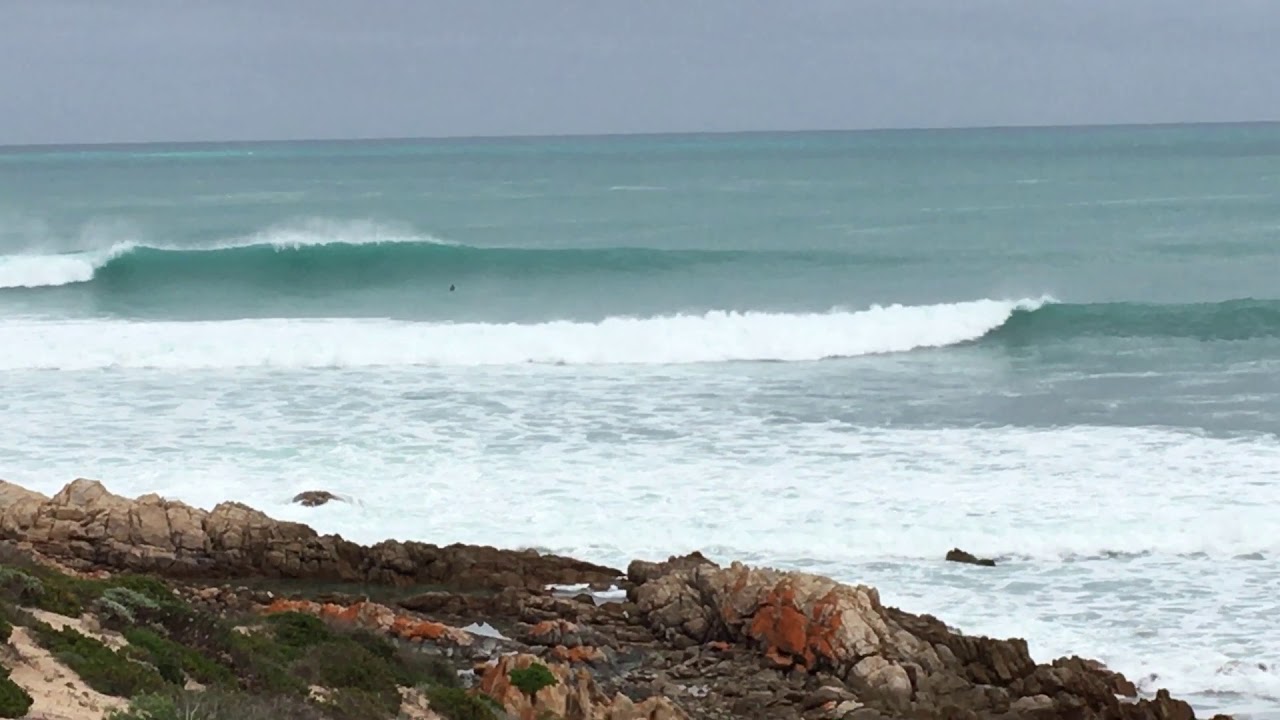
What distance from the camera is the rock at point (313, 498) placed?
49.7 ft

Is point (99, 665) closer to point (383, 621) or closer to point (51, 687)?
point (51, 687)

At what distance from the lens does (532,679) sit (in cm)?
979

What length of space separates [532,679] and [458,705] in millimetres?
645

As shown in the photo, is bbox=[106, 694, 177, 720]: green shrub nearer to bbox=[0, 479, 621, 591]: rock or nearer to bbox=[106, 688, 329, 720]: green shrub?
bbox=[106, 688, 329, 720]: green shrub

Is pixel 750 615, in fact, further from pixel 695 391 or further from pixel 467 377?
pixel 467 377

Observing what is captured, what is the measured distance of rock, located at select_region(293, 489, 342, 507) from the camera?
1515cm

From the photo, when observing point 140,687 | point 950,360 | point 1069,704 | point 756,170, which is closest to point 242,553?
point 140,687

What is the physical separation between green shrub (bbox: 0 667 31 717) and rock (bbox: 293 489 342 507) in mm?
7945

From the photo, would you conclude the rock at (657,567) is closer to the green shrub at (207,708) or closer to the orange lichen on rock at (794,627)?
the orange lichen on rock at (794,627)

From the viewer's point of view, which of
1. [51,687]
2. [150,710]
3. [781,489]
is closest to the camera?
[150,710]

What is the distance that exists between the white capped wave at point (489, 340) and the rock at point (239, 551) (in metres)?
11.6

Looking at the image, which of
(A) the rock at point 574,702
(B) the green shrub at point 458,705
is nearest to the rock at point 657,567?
(A) the rock at point 574,702

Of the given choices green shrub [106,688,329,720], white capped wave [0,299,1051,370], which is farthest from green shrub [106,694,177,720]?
white capped wave [0,299,1051,370]

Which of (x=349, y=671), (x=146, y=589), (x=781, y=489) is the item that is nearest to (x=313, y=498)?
(x=146, y=589)
